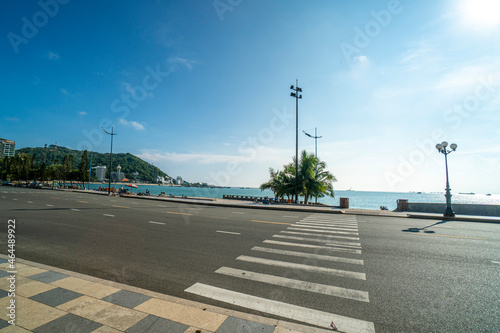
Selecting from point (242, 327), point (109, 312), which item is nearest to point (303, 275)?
point (242, 327)

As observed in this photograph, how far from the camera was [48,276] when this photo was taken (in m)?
4.84

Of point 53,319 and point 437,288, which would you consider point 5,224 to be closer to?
point 53,319

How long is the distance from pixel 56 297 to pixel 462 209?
25.8 meters

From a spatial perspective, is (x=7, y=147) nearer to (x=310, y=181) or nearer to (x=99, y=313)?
(x=310, y=181)

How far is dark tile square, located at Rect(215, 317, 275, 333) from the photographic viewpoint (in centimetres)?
311

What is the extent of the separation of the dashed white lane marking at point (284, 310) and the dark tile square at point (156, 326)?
1068 mm

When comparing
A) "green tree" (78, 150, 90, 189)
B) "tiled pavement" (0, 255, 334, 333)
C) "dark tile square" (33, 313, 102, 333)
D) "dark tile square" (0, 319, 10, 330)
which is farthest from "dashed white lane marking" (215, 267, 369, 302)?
"green tree" (78, 150, 90, 189)

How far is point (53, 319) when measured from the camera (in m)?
3.32

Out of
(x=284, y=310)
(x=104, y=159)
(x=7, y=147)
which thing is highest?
(x=7, y=147)

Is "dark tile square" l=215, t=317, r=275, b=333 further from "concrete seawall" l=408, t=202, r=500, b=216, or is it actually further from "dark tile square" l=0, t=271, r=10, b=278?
"concrete seawall" l=408, t=202, r=500, b=216

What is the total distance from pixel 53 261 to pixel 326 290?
6760mm

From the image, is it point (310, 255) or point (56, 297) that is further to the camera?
point (310, 255)

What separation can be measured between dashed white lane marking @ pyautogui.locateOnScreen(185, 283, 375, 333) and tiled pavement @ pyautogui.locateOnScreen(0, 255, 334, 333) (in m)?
0.34

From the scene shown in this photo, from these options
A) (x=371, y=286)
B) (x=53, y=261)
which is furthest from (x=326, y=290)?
(x=53, y=261)
